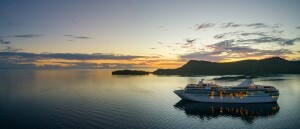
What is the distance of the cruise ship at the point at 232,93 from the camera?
300ft

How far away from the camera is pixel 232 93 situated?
304ft

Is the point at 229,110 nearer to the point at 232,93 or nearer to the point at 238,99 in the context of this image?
the point at 238,99

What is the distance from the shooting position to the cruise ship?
3595 inches

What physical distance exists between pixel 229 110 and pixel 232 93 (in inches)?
584

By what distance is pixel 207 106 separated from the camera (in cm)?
8669

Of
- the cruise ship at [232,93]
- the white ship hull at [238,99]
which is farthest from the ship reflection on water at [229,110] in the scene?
the cruise ship at [232,93]

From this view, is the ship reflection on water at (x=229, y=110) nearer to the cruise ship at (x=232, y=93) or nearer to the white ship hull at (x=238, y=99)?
the white ship hull at (x=238, y=99)

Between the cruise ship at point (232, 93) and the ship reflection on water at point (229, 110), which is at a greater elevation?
the cruise ship at point (232, 93)

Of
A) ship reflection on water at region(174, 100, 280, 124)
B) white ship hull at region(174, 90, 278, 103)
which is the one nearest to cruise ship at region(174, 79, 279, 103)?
white ship hull at region(174, 90, 278, 103)

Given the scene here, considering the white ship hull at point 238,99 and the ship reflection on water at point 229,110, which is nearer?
the ship reflection on water at point 229,110

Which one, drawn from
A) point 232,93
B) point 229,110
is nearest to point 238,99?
point 232,93

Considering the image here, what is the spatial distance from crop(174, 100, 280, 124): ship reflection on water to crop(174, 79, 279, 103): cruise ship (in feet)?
8.41

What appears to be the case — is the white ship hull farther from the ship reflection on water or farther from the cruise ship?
the ship reflection on water

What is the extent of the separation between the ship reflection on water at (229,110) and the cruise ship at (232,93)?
256cm
